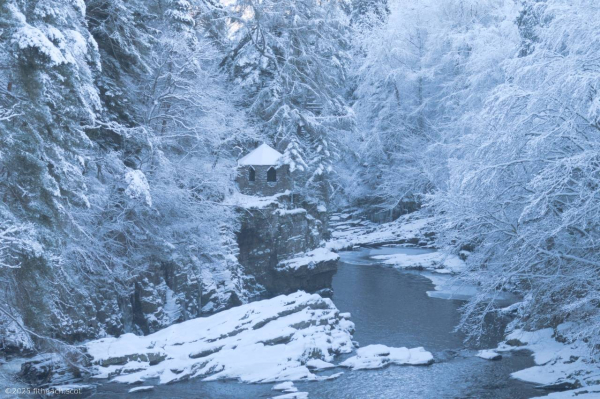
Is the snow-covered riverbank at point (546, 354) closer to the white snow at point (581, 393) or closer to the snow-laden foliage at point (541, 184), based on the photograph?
the white snow at point (581, 393)

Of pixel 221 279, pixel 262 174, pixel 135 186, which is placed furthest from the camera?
pixel 262 174

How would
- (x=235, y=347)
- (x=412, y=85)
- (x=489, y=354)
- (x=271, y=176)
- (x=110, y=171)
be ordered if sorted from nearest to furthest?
(x=489, y=354) < (x=235, y=347) < (x=110, y=171) < (x=271, y=176) < (x=412, y=85)

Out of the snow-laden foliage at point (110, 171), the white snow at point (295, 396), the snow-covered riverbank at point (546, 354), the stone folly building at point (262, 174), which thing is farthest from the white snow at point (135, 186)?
the stone folly building at point (262, 174)

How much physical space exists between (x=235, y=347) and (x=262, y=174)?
10939 mm

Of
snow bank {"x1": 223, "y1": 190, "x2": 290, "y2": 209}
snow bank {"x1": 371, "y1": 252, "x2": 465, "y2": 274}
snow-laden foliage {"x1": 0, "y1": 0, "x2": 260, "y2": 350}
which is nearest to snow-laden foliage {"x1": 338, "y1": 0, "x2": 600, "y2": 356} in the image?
snow-laden foliage {"x1": 0, "y1": 0, "x2": 260, "y2": 350}

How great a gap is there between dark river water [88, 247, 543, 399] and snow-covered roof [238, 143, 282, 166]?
23.8 feet

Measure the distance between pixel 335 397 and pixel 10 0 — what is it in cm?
1021

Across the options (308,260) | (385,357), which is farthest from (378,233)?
(385,357)

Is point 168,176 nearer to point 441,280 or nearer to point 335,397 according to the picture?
point 335,397

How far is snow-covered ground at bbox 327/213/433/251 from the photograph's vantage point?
33.8 meters

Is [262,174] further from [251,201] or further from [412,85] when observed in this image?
[412,85]

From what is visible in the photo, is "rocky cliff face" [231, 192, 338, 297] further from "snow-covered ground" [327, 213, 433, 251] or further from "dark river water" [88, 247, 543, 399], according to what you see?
"snow-covered ground" [327, 213, 433, 251]

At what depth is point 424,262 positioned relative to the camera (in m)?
28.7

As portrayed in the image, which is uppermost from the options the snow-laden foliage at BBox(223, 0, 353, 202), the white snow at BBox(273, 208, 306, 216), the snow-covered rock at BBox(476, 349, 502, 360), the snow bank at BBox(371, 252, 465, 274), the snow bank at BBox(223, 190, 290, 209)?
the snow-laden foliage at BBox(223, 0, 353, 202)
